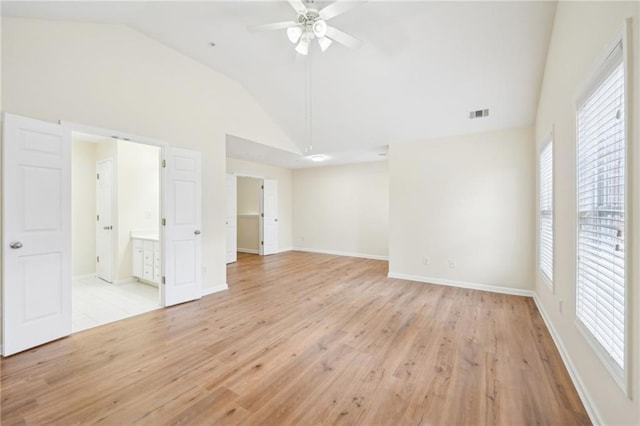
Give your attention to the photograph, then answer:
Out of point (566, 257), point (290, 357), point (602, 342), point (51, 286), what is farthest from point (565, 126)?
point (51, 286)

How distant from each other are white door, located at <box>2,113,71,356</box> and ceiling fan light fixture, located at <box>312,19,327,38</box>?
274 centimetres

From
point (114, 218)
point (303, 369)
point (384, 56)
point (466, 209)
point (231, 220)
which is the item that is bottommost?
point (303, 369)

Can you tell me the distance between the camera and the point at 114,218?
14.9 feet

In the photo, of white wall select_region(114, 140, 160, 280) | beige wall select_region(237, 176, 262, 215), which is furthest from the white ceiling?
beige wall select_region(237, 176, 262, 215)

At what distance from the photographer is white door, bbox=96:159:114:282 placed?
461 centimetres

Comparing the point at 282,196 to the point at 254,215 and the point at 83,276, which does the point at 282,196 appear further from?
the point at 83,276

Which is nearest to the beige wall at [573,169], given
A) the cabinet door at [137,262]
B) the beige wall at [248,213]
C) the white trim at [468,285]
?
the white trim at [468,285]

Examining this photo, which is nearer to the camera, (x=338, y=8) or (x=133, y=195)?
(x=338, y=8)

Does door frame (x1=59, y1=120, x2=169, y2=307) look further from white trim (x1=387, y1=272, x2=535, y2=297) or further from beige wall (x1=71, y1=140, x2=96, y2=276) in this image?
white trim (x1=387, y1=272, x2=535, y2=297)

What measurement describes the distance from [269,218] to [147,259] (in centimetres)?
361

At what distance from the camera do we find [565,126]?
2.27 meters

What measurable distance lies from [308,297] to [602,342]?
308 centimetres

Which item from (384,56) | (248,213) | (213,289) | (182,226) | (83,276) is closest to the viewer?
(384,56)

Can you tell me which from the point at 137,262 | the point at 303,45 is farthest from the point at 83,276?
the point at 303,45
